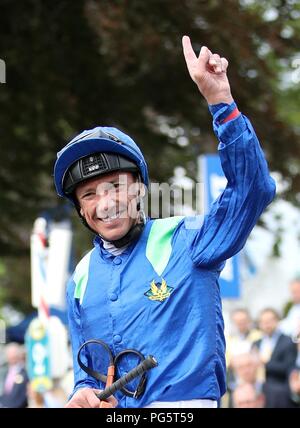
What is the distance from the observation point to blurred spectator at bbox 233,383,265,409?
930cm

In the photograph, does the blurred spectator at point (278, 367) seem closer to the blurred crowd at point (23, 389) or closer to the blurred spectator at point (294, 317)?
the blurred spectator at point (294, 317)

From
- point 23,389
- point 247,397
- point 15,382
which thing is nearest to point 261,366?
point 247,397

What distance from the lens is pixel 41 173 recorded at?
14.3m

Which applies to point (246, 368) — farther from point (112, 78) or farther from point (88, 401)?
point (88, 401)

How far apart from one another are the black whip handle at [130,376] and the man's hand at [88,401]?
0.02 meters

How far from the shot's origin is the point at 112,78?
46.6ft

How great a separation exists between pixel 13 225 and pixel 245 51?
418 cm

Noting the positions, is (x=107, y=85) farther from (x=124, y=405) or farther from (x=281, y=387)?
(x=124, y=405)

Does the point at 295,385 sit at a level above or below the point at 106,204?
below

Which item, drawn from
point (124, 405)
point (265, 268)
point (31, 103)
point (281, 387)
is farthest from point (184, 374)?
point (265, 268)

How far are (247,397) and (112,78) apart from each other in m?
5.90

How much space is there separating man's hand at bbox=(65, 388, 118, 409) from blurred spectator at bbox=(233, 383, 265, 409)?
518 centimetres

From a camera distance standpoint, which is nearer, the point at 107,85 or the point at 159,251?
the point at 159,251

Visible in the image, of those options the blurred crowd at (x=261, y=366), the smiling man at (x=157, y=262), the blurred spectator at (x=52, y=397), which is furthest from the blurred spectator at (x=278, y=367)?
the smiling man at (x=157, y=262)
